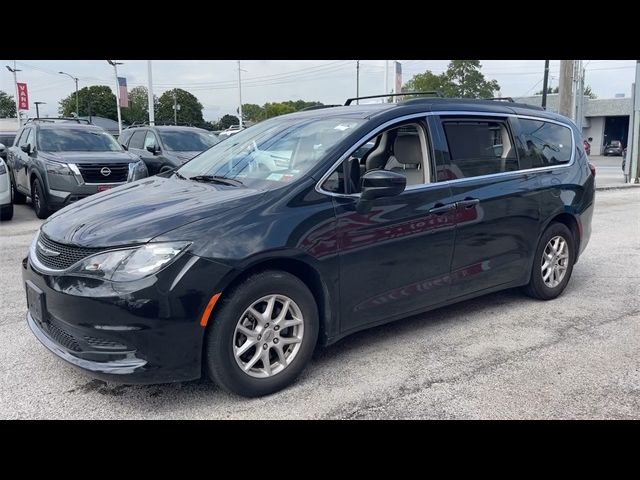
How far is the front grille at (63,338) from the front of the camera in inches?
125

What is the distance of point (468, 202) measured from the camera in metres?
4.44

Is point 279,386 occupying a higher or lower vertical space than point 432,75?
lower

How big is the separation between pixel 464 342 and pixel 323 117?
6.89ft

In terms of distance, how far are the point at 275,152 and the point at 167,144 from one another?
826cm

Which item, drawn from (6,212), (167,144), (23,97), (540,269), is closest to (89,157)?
(6,212)

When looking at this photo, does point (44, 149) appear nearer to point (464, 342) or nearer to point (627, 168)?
point (464, 342)

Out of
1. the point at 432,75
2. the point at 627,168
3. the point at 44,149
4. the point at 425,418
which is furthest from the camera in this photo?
the point at 432,75

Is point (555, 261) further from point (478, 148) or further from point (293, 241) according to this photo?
point (293, 241)

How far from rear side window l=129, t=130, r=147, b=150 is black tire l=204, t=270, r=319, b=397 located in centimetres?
1009

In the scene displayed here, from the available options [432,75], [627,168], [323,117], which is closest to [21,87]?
[432,75]

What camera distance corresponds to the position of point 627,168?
1995 cm

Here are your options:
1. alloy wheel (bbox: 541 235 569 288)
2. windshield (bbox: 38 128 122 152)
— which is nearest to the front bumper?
alloy wheel (bbox: 541 235 569 288)

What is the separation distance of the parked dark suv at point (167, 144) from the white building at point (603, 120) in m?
47.2
